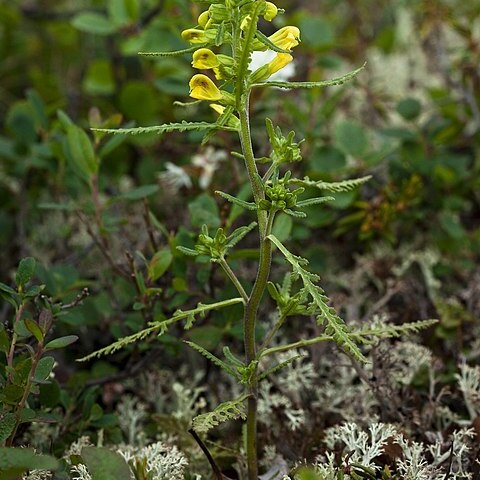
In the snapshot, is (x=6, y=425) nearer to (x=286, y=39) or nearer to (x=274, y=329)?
(x=274, y=329)

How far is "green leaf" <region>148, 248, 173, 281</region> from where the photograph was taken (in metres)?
1.42

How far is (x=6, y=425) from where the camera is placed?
1.11m

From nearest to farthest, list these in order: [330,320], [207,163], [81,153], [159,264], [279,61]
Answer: [330,320] → [279,61] → [159,264] → [81,153] → [207,163]

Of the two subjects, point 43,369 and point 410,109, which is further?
point 410,109

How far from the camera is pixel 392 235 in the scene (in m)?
1.88

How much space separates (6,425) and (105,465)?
18cm

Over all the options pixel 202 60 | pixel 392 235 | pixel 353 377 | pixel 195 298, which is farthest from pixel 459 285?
pixel 202 60

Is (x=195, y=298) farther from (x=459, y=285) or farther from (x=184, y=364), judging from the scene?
(x=459, y=285)

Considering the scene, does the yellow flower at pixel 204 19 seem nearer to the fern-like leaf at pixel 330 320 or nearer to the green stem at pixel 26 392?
the fern-like leaf at pixel 330 320

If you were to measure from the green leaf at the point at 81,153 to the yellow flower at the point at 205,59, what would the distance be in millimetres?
607

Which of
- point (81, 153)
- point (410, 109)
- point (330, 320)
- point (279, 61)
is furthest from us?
point (410, 109)

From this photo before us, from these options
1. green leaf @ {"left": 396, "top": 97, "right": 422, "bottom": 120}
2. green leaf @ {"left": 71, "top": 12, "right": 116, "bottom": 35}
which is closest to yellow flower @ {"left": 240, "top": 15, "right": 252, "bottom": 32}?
green leaf @ {"left": 396, "top": 97, "right": 422, "bottom": 120}

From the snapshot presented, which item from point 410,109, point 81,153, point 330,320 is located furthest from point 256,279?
point 410,109

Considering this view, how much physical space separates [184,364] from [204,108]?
799 millimetres
